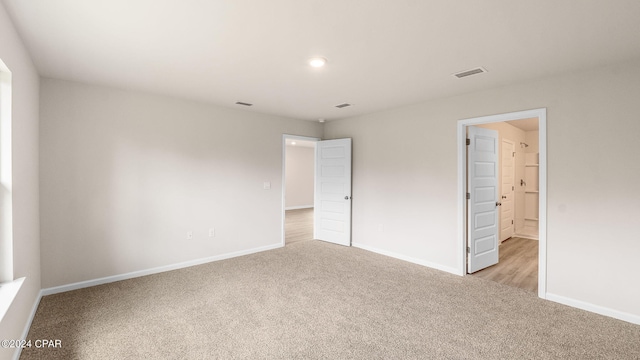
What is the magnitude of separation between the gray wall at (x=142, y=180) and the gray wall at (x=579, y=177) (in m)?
2.84

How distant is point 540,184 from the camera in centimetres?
319

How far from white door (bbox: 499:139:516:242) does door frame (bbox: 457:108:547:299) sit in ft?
7.30

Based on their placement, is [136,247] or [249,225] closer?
[136,247]

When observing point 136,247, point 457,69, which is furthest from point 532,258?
point 136,247

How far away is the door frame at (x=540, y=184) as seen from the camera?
3.14m

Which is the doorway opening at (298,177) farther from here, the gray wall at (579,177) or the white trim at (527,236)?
the gray wall at (579,177)

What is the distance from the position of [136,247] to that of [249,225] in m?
1.65

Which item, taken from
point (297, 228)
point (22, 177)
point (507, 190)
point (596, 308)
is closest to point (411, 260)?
point (596, 308)

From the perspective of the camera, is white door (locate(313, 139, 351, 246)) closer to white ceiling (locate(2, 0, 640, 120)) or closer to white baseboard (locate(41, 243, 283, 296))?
white baseboard (locate(41, 243, 283, 296))

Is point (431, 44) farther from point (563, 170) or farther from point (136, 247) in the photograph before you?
point (136, 247)

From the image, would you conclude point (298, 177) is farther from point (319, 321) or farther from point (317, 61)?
point (319, 321)

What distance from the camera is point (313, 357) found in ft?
6.89

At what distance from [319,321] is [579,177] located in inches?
119

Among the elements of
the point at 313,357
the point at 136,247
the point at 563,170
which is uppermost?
the point at 563,170
